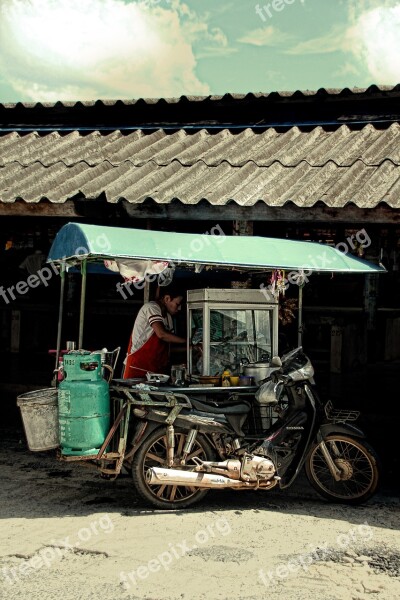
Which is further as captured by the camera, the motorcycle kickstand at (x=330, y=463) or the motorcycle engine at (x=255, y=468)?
the motorcycle kickstand at (x=330, y=463)

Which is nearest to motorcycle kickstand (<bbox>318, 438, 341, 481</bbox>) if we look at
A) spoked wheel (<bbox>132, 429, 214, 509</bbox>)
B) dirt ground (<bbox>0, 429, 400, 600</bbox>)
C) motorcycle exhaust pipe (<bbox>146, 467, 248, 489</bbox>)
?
dirt ground (<bbox>0, 429, 400, 600</bbox>)

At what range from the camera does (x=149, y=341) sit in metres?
7.59

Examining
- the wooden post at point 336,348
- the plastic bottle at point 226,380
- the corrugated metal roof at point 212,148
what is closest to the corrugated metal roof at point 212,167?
the corrugated metal roof at point 212,148

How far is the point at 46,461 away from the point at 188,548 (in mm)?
3061

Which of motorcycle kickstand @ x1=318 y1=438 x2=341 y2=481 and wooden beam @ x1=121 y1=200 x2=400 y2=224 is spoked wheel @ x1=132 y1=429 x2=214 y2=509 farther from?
wooden beam @ x1=121 y1=200 x2=400 y2=224

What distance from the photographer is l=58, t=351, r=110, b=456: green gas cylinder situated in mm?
6031

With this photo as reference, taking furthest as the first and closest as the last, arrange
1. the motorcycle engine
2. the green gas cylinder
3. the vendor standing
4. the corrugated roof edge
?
1. the corrugated roof edge
2. the vendor standing
3. the motorcycle engine
4. the green gas cylinder

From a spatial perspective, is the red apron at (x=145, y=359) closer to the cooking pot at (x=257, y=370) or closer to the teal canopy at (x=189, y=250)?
the cooking pot at (x=257, y=370)

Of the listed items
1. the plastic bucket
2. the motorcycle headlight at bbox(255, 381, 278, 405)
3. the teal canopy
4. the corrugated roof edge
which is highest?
the corrugated roof edge

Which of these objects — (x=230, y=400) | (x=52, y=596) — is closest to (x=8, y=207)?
(x=230, y=400)

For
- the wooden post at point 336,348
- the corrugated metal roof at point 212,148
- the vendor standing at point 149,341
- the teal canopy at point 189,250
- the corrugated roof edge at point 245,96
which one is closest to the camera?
the teal canopy at point 189,250

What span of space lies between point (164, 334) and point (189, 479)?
Answer: 1777 mm

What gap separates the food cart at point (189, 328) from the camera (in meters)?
6.04

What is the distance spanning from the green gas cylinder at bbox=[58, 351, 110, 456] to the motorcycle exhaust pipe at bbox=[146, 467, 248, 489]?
554mm
